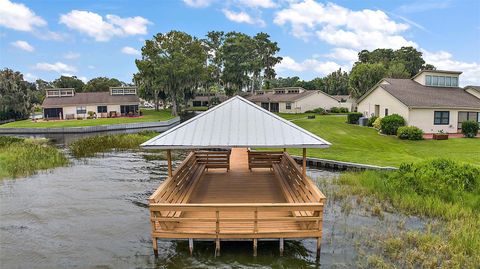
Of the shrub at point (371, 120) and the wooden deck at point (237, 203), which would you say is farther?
the shrub at point (371, 120)

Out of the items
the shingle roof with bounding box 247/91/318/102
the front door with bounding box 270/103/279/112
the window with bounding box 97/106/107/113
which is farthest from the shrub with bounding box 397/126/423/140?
the window with bounding box 97/106/107/113

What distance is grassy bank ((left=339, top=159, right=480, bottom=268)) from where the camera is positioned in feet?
29.6

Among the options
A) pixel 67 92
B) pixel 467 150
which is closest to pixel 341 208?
pixel 467 150

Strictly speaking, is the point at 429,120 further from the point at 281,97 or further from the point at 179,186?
the point at 281,97

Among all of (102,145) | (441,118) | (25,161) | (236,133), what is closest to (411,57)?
(441,118)

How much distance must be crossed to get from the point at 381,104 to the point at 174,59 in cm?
3590

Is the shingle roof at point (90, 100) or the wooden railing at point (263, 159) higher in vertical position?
the shingle roof at point (90, 100)

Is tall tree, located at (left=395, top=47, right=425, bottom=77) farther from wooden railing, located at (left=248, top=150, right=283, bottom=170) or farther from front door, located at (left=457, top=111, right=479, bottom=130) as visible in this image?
wooden railing, located at (left=248, top=150, right=283, bottom=170)

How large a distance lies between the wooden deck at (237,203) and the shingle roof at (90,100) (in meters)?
48.6

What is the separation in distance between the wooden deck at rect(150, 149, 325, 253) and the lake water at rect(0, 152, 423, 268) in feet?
2.45

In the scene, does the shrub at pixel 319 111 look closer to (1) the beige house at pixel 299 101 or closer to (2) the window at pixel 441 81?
(1) the beige house at pixel 299 101

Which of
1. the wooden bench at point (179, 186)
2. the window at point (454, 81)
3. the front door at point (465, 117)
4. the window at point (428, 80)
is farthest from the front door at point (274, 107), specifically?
the wooden bench at point (179, 186)

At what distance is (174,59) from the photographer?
5878 centimetres

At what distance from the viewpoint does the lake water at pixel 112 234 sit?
9445 millimetres
